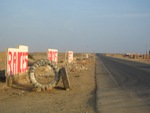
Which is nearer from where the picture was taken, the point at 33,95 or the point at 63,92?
the point at 33,95

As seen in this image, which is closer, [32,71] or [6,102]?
[6,102]

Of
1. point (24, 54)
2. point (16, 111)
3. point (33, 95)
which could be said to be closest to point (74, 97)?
point (33, 95)

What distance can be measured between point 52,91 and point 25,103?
4.45 m

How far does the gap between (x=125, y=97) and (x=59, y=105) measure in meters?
3.45

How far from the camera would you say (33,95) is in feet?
56.1

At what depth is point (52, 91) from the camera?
1878 cm

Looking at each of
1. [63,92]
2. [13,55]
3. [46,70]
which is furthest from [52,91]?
[46,70]

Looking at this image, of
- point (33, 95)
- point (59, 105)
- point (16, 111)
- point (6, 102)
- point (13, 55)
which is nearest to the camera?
point (16, 111)

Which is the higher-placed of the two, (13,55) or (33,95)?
(13,55)

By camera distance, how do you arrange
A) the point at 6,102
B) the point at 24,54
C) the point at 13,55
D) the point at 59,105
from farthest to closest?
1. the point at 24,54
2. the point at 13,55
3. the point at 6,102
4. the point at 59,105

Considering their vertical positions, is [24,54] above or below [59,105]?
above

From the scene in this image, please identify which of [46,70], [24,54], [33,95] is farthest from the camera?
[46,70]

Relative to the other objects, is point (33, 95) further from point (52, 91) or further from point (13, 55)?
point (13, 55)

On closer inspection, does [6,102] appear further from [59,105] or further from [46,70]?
[46,70]
